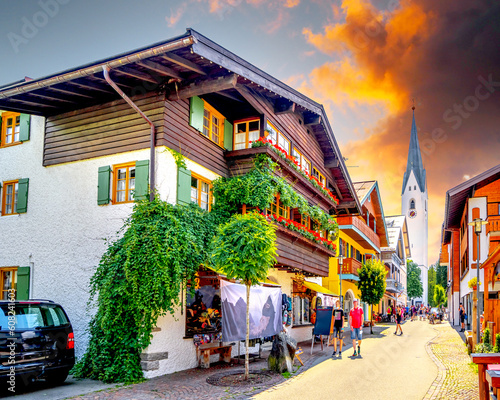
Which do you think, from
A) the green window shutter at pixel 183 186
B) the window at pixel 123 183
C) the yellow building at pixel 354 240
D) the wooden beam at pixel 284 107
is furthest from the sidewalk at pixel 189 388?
the yellow building at pixel 354 240

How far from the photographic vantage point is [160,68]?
12.9m

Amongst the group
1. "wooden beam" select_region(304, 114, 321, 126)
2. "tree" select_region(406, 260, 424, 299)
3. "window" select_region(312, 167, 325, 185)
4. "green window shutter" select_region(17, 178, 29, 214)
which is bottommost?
"tree" select_region(406, 260, 424, 299)

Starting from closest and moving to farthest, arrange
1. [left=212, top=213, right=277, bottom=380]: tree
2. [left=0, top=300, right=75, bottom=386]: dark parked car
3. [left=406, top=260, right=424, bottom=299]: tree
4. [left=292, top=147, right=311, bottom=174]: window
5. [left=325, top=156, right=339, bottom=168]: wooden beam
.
→ [left=0, top=300, right=75, bottom=386]: dark parked car, [left=212, top=213, right=277, bottom=380]: tree, [left=292, top=147, right=311, bottom=174]: window, [left=325, top=156, right=339, bottom=168]: wooden beam, [left=406, top=260, right=424, bottom=299]: tree

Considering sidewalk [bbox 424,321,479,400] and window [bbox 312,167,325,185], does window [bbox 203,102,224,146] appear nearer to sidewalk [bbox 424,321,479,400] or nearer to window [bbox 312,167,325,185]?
window [bbox 312,167,325,185]

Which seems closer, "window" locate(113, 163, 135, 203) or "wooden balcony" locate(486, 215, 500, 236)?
"window" locate(113, 163, 135, 203)

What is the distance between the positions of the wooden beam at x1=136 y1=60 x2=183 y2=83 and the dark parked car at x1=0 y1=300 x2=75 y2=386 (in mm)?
6085

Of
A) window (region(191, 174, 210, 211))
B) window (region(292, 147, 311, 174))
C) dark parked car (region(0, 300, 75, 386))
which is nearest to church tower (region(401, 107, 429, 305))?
window (region(292, 147, 311, 174))

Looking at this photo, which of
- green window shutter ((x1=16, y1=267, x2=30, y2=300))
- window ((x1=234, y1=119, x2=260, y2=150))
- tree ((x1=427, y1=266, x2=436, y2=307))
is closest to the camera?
green window shutter ((x1=16, y1=267, x2=30, y2=300))

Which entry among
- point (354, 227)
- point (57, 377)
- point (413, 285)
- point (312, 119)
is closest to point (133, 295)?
point (57, 377)

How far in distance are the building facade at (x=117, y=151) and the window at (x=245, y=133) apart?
35 mm

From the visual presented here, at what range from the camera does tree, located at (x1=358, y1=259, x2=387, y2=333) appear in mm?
28984

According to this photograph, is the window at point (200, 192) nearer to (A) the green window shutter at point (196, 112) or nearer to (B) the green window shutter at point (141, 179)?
(A) the green window shutter at point (196, 112)

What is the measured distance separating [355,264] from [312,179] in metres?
12.8

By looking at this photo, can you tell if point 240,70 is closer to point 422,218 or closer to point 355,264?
point 355,264
